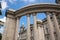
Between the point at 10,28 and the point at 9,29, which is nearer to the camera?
the point at 9,29

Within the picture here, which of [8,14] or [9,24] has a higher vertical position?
[8,14]

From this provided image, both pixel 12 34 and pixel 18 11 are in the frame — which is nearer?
pixel 12 34

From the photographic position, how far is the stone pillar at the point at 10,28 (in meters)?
18.1

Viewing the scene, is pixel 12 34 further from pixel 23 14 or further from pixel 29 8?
pixel 29 8

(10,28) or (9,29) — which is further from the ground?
(10,28)

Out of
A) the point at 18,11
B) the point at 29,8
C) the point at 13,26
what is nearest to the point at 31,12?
the point at 29,8

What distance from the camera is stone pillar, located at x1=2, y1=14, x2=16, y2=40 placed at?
59.3 ft

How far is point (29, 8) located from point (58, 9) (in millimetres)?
4620

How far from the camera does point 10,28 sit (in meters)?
18.9

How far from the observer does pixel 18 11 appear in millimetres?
19812

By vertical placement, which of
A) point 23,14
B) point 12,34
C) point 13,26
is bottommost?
point 12,34

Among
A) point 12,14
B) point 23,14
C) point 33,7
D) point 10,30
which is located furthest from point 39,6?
point 10,30

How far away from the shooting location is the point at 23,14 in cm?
1966

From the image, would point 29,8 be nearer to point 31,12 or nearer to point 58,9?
point 31,12
